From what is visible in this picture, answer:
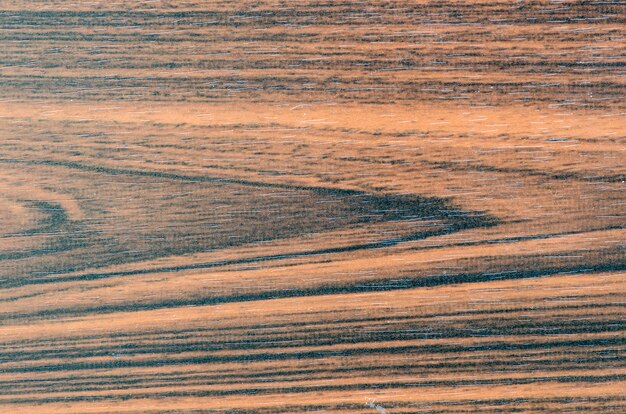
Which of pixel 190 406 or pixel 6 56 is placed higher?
pixel 6 56

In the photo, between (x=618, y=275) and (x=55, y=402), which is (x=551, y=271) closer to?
(x=618, y=275)

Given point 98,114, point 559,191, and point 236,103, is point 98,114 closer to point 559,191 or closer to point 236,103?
point 236,103

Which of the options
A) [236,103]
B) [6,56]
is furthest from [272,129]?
[6,56]

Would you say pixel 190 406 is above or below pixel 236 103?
below

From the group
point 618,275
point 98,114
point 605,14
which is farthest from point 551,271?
point 98,114

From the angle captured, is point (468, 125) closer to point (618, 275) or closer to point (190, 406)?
point (618, 275)
